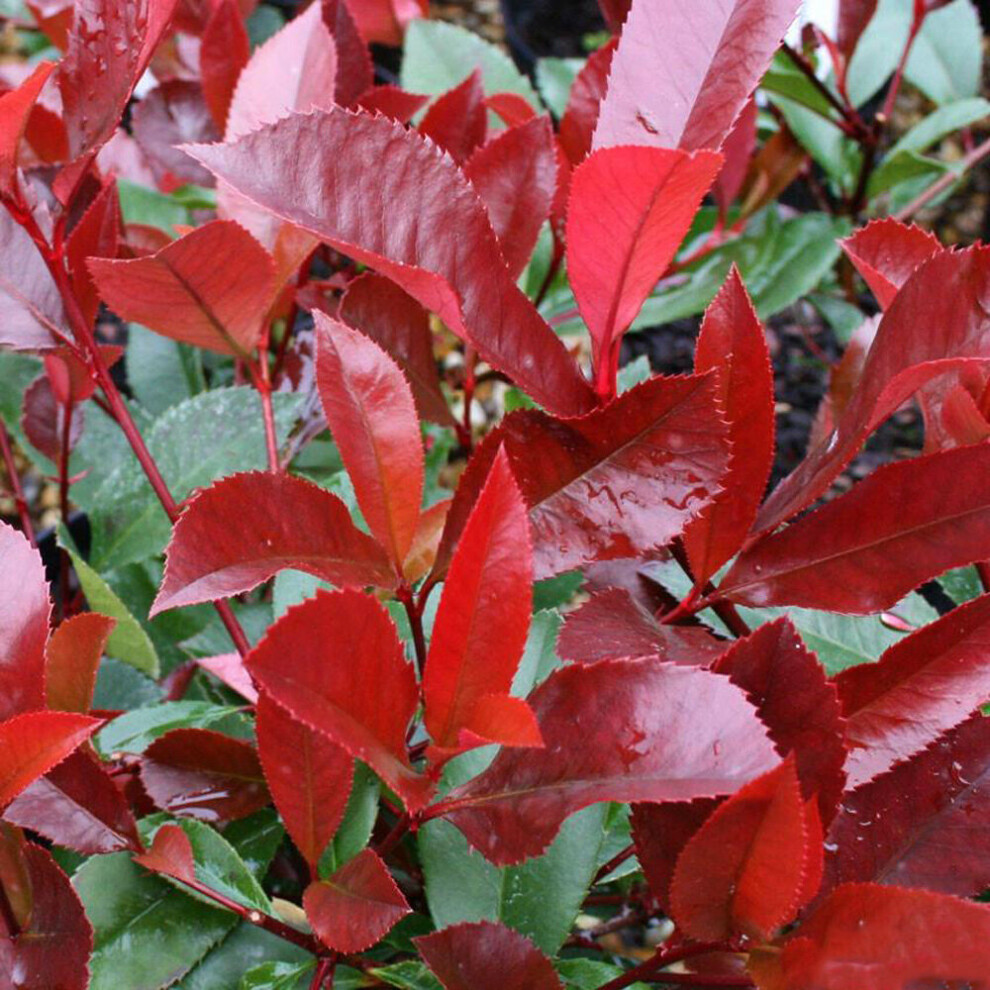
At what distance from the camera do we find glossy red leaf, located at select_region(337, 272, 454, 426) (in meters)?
0.59

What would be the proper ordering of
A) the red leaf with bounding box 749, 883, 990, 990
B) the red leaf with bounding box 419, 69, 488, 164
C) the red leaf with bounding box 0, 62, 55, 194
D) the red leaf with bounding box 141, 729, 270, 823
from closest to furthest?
the red leaf with bounding box 749, 883, 990, 990 → the red leaf with bounding box 0, 62, 55, 194 → the red leaf with bounding box 141, 729, 270, 823 → the red leaf with bounding box 419, 69, 488, 164

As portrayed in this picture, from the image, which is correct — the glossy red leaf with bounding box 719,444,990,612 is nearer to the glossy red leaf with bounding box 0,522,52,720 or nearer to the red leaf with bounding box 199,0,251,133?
the glossy red leaf with bounding box 0,522,52,720

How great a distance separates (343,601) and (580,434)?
A: 0.40ft

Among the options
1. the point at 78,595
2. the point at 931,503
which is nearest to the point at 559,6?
the point at 78,595

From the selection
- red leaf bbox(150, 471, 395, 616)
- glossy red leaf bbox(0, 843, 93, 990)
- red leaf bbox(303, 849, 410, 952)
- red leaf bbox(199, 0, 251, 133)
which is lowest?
glossy red leaf bbox(0, 843, 93, 990)

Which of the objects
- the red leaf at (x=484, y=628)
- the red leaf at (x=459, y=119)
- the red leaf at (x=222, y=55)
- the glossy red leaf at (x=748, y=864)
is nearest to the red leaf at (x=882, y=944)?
the glossy red leaf at (x=748, y=864)

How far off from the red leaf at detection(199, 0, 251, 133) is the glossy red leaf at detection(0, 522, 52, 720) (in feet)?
1.39

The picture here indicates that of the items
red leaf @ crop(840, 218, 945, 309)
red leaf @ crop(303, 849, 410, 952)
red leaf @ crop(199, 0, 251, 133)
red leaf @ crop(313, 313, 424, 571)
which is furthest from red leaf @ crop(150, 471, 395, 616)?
red leaf @ crop(199, 0, 251, 133)

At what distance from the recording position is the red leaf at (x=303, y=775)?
17.2 inches

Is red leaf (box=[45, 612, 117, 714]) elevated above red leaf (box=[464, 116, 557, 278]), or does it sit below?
below

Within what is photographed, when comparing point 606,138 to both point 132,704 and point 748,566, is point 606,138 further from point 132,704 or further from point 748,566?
point 132,704

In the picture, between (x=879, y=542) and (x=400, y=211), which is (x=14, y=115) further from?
(x=879, y=542)

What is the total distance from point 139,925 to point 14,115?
0.36m

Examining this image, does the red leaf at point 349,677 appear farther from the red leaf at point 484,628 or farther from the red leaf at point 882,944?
the red leaf at point 882,944
